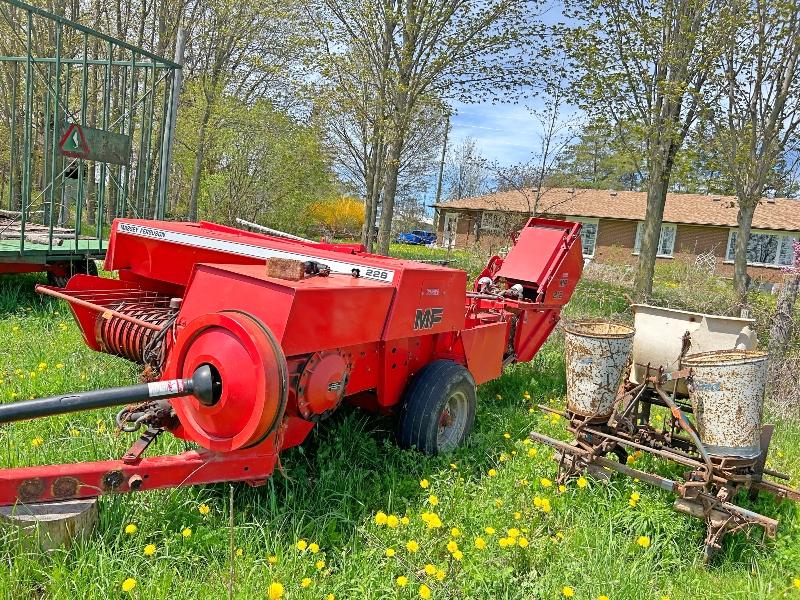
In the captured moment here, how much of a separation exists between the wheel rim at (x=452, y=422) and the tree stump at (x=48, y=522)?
2100 millimetres

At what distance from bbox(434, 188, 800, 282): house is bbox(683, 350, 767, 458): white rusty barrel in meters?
22.4

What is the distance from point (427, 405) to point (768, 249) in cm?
2858

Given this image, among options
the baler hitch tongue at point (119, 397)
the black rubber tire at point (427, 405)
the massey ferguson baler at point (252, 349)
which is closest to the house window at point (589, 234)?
the massey ferguson baler at point (252, 349)

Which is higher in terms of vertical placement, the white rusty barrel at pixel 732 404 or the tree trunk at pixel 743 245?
the tree trunk at pixel 743 245

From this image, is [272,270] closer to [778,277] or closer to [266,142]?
[266,142]

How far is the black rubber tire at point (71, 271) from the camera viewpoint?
691 centimetres

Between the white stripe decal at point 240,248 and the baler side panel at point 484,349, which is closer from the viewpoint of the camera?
the white stripe decal at point 240,248

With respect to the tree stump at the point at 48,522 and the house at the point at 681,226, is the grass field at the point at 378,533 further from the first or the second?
the house at the point at 681,226

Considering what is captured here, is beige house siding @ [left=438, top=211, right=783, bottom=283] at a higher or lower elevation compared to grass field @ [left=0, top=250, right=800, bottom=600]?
higher

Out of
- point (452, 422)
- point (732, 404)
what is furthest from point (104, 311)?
point (732, 404)

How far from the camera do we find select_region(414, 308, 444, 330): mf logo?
3697 millimetres

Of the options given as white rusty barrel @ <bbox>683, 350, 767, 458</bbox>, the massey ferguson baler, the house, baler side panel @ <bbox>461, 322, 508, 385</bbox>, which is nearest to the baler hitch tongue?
the massey ferguson baler

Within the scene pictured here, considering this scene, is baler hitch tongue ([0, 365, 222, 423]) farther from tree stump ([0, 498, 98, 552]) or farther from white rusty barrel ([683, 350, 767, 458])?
white rusty barrel ([683, 350, 767, 458])

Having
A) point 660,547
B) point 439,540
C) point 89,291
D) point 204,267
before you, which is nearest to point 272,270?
point 204,267
